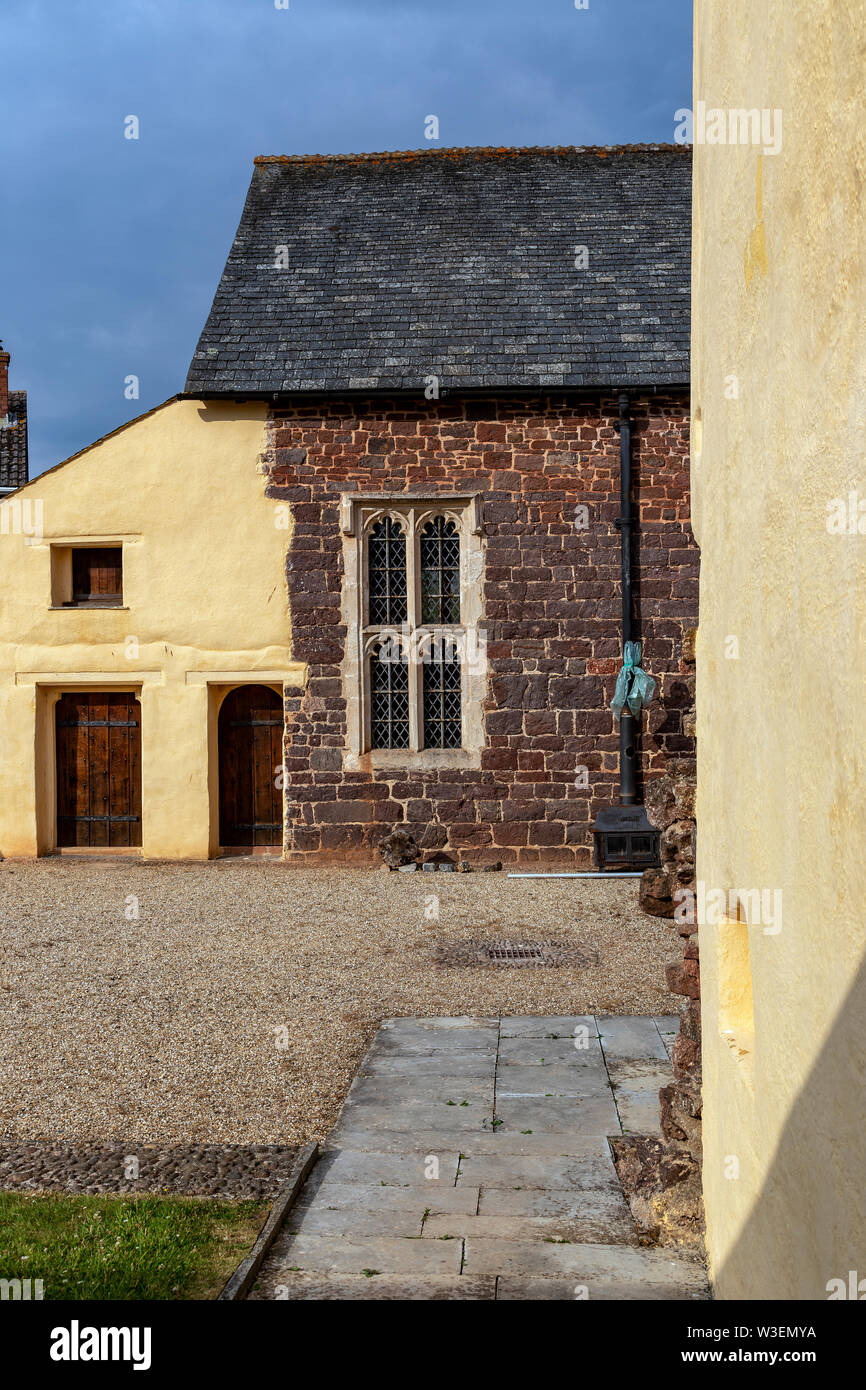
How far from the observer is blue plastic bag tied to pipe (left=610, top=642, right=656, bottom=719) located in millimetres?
12500

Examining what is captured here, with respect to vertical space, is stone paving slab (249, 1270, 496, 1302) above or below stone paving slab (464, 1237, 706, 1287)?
above

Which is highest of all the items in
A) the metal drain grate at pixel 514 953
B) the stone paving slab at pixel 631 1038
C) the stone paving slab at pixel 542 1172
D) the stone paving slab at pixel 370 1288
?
the stone paving slab at pixel 370 1288

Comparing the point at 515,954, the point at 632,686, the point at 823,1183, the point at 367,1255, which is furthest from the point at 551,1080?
the point at 632,686

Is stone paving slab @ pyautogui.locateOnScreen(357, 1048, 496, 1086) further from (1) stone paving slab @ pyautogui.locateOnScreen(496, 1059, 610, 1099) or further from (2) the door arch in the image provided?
(2) the door arch

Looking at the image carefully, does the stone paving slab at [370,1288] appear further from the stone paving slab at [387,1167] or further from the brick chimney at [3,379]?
the brick chimney at [3,379]

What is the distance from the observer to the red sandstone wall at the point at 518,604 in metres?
12.9

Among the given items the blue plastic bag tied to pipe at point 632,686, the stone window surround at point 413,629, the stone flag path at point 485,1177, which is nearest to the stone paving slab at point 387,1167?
the stone flag path at point 485,1177

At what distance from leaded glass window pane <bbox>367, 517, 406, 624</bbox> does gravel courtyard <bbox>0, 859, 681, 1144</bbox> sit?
299 cm

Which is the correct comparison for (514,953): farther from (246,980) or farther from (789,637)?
(789,637)

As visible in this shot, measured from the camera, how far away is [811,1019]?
2197 millimetres

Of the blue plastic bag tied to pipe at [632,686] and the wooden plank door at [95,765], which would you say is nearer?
the blue plastic bag tied to pipe at [632,686]

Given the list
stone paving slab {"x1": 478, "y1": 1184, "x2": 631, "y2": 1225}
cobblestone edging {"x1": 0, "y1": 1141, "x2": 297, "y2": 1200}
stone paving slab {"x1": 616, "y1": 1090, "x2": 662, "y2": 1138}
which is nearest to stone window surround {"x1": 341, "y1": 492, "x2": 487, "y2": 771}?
stone paving slab {"x1": 616, "y1": 1090, "x2": 662, "y2": 1138}

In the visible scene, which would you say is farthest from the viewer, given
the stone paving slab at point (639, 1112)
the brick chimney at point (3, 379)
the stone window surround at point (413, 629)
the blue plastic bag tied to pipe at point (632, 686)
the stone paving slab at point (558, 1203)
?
the brick chimney at point (3, 379)

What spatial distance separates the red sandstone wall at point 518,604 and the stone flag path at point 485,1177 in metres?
6.31
